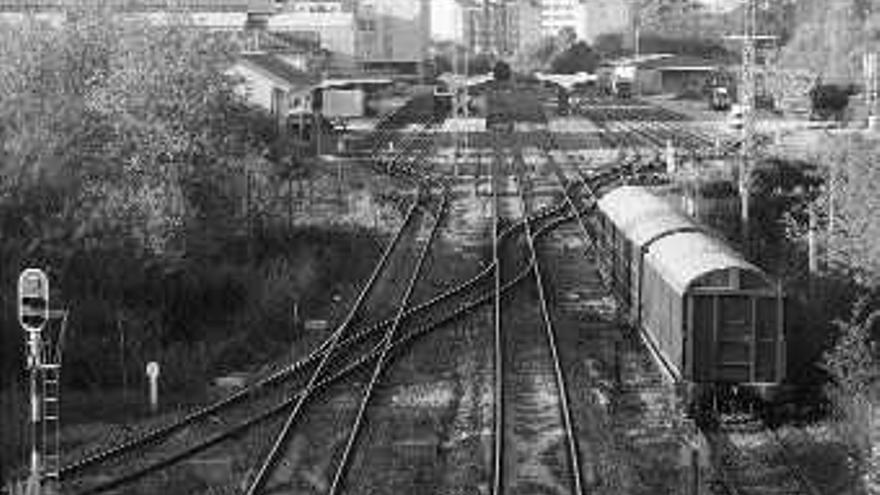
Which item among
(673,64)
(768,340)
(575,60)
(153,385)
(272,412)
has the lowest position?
(272,412)

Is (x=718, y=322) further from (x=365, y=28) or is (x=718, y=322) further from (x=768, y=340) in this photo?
(x=365, y=28)

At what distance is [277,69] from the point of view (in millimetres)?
71312

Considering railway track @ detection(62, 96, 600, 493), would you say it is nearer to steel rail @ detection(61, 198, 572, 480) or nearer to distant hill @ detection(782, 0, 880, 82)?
steel rail @ detection(61, 198, 572, 480)

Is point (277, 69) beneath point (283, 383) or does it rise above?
above

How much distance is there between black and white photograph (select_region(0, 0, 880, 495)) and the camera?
19109 mm

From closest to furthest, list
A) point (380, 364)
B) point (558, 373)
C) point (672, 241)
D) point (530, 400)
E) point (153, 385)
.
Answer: point (153, 385) < point (530, 400) < point (672, 241) < point (558, 373) < point (380, 364)

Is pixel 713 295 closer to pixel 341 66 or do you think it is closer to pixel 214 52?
pixel 214 52

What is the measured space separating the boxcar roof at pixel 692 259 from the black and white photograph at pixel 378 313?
0.17 feet

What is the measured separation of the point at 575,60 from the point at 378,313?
158 m

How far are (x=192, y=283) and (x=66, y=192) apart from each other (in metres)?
2.86

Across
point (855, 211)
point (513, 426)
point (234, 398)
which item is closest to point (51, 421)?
point (234, 398)

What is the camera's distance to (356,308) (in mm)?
30109

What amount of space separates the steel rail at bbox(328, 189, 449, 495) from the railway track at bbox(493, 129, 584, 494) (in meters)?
1.81

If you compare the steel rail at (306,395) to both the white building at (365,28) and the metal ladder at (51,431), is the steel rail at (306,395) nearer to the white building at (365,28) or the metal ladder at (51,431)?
the metal ladder at (51,431)
